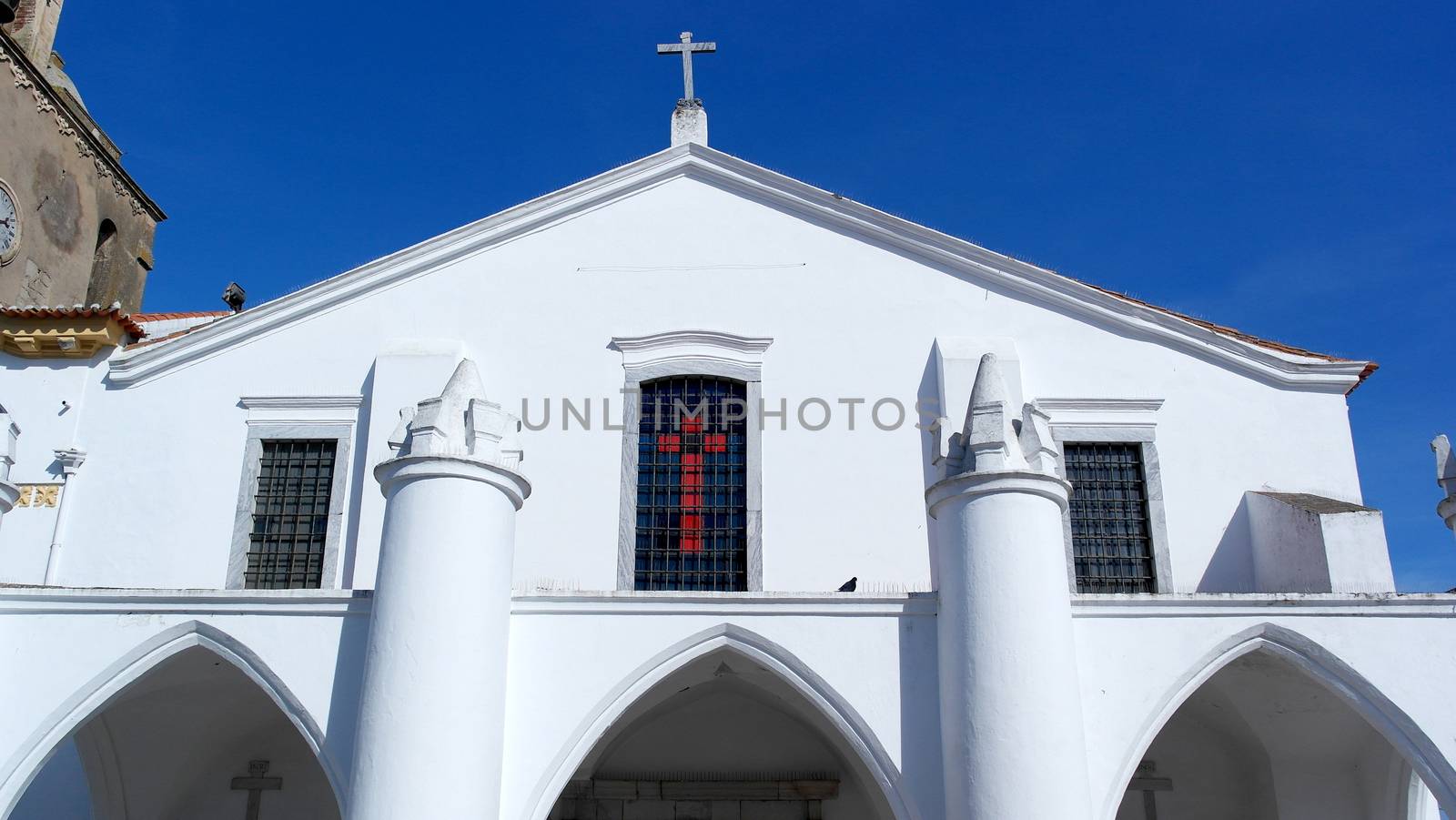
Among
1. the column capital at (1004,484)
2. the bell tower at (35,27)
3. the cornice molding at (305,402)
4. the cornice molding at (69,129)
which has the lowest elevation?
the column capital at (1004,484)

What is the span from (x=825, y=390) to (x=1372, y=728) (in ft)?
20.7

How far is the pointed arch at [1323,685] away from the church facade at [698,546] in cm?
3

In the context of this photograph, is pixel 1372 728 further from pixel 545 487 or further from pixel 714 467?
pixel 545 487

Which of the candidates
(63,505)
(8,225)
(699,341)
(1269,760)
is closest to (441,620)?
(699,341)

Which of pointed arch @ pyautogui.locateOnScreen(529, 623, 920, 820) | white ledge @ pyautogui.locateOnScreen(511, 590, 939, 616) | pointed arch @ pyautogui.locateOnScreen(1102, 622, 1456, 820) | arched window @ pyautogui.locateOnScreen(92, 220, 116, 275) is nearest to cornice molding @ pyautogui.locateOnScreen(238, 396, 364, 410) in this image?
white ledge @ pyautogui.locateOnScreen(511, 590, 939, 616)

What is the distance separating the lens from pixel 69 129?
19.9 metres

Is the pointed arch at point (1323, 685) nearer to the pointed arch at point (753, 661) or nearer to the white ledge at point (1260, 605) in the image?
the white ledge at point (1260, 605)

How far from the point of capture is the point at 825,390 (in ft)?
46.2

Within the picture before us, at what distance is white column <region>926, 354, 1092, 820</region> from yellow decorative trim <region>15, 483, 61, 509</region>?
9.55 m

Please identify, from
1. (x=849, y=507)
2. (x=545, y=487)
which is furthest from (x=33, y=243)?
(x=849, y=507)

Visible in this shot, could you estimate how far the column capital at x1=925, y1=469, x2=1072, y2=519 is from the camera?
34.4 ft

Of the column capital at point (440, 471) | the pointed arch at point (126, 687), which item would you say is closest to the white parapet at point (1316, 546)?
the column capital at point (440, 471)

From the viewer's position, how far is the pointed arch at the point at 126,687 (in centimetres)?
1052

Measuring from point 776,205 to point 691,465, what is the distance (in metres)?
3.37
